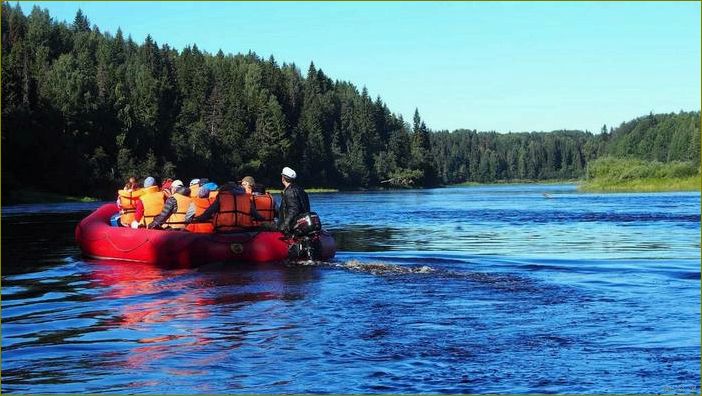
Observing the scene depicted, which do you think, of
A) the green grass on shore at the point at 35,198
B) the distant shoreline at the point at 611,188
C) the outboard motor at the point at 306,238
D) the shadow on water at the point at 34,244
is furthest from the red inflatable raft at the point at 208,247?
the green grass on shore at the point at 35,198

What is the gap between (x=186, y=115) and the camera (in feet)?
400

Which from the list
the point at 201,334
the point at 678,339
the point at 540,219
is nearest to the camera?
the point at 678,339

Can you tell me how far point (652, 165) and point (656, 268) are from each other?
6942 cm

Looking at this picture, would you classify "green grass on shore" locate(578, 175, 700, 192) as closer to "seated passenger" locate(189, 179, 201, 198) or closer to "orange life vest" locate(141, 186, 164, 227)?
"seated passenger" locate(189, 179, 201, 198)

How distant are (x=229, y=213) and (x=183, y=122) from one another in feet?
344

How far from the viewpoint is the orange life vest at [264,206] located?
18406 millimetres

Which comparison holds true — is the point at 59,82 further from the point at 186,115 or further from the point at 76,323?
the point at 76,323

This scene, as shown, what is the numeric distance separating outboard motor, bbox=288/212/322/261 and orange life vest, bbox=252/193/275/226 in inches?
58.5

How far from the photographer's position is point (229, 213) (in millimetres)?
17750

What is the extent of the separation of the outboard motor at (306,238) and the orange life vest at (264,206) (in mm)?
1486

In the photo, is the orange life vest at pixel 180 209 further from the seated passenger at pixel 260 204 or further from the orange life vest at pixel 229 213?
the seated passenger at pixel 260 204

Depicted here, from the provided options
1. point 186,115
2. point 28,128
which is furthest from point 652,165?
point 186,115

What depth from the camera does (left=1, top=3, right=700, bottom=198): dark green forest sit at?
246ft

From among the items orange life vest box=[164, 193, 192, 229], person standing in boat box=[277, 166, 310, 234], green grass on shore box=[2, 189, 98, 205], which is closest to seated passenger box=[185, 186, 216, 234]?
orange life vest box=[164, 193, 192, 229]
